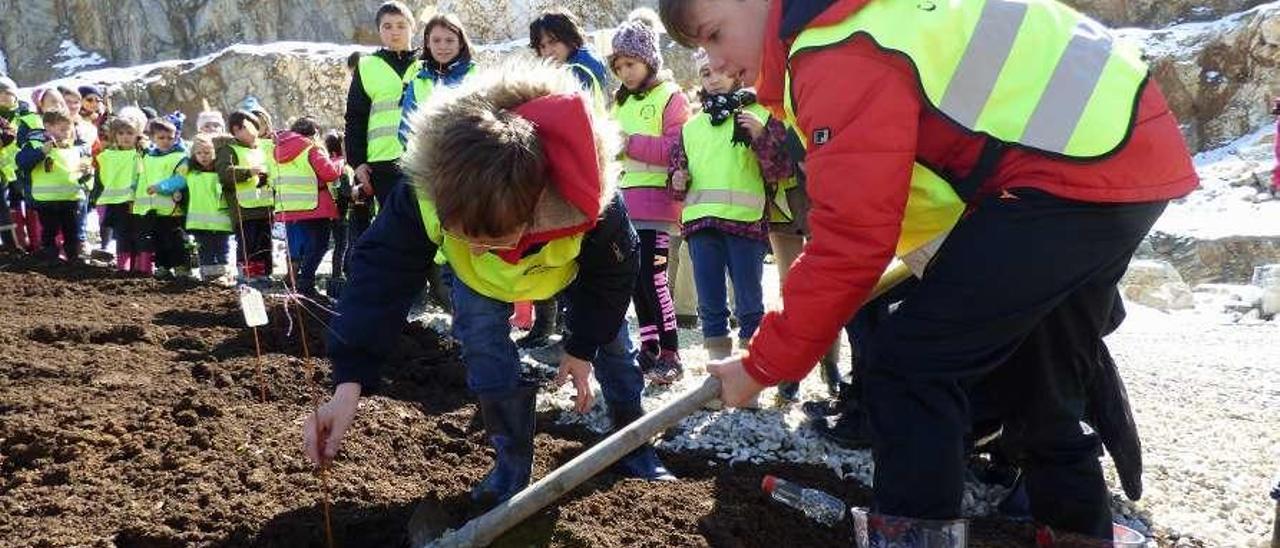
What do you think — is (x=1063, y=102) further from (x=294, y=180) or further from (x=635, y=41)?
(x=294, y=180)

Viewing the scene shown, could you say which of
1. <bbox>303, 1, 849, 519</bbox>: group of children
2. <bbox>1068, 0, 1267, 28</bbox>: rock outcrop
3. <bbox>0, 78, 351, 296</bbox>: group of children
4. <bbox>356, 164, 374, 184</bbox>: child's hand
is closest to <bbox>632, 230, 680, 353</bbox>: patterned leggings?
<bbox>303, 1, 849, 519</bbox>: group of children

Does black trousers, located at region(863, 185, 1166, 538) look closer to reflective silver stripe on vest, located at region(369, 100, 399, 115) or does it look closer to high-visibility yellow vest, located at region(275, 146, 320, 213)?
reflective silver stripe on vest, located at region(369, 100, 399, 115)

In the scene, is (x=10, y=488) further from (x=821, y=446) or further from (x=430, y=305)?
(x=430, y=305)

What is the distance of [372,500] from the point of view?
271 centimetres

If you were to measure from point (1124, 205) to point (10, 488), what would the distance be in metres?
2.90

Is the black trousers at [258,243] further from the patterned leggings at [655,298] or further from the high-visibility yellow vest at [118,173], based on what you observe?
the patterned leggings at [655,298]

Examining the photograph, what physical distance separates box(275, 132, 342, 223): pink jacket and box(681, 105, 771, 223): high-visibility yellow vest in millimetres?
4387

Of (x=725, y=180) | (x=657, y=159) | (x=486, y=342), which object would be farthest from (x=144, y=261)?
(x=486, y=342)

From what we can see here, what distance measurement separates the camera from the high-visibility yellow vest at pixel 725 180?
4.09 metres

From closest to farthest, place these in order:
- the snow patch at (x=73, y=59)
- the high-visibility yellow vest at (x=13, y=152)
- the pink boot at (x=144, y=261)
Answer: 1. the pink boot at (x=144, y=261)
2. the high-visibility yellow vest at (x=13, y=152)
3. the snow patch at (x=73, y=59)

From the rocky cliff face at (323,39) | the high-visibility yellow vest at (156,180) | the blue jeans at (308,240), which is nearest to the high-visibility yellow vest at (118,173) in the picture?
the high-visibility yellow vest at (156,180)

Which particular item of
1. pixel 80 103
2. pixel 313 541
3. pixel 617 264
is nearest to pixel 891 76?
pixel 617 264

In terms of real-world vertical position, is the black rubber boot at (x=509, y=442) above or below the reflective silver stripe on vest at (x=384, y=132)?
below

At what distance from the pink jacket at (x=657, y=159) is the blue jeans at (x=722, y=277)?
1.66 feet
